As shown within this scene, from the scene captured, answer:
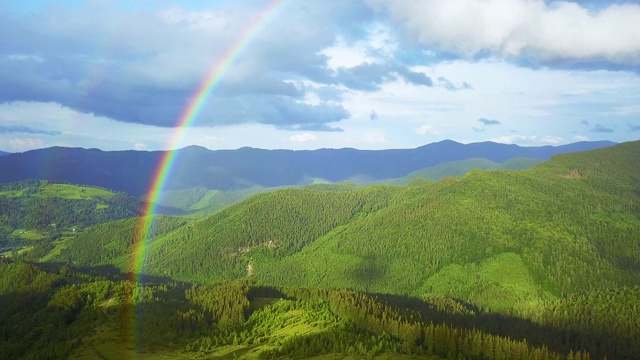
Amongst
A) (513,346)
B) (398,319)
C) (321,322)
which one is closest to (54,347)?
(321,322)

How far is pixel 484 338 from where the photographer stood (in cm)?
17200

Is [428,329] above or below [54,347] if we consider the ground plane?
above

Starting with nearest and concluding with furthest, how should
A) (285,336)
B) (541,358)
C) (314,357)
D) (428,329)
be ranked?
(541,358) < (314,357) < (428,329) < (285,336)

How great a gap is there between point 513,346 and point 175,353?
119 metres

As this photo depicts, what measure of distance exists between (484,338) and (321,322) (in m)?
61.3

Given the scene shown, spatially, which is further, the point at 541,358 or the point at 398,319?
the point at 398,319

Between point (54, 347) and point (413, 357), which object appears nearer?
point (413, 357)

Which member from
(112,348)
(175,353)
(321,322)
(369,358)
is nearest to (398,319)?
(321,322)

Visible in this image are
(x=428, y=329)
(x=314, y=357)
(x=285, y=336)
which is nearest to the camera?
(x=314, y=357)

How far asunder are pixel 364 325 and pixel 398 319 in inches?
529

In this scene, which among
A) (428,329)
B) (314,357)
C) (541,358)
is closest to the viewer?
(541,358)

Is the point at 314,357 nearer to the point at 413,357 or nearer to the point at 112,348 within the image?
the point at 413,357

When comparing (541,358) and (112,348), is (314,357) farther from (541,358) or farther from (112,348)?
(112,348)

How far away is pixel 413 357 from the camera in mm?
159750
